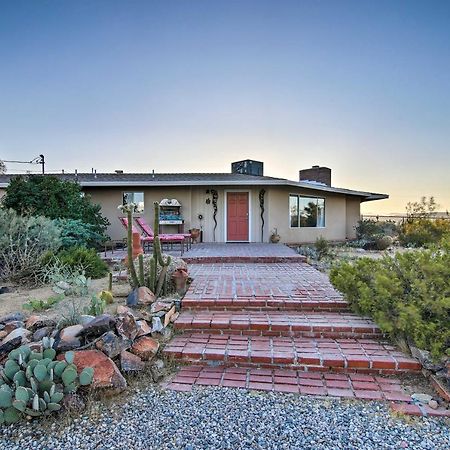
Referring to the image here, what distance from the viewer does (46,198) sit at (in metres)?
8.60

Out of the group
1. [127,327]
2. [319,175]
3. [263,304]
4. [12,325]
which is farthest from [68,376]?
[319,175]

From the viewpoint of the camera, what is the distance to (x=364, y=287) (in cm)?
343

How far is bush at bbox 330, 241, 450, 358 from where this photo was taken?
106 inches

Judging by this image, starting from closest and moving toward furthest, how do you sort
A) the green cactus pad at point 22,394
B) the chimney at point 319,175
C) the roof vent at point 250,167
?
the green cactus pad at point 22,394 → the roof vent at point 250,167 → the chimney at point 319,175

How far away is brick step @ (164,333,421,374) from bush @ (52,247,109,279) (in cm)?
316

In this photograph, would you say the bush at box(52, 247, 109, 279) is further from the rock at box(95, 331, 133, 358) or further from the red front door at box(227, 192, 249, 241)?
the red front door at box(227, 192, 249, 241)

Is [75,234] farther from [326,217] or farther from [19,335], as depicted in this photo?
[326,217]

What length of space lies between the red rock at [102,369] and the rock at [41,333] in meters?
0.49

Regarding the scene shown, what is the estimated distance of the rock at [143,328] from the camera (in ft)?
9.81

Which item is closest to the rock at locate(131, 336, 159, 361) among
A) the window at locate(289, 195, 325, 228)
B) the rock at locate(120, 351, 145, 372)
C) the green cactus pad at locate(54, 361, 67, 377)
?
the rock at locate(120, 351, 145, 372)

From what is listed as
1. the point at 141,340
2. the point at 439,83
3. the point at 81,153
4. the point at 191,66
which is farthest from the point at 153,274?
the point at 81,153

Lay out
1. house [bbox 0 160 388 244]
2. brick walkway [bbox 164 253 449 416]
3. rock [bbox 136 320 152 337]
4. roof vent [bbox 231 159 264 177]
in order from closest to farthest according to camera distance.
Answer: brick walkway [bbox 164 253 449 416]
rock [bbox 136 320 152 337]
house [bbox 0 160 388 244]
roof vent [bbox 231 159 264 177]

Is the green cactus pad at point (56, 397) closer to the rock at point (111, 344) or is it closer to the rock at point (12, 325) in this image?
the rock at point (111, 344)

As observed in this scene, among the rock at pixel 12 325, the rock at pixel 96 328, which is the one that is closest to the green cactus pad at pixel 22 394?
the rock at pixel 96 328
